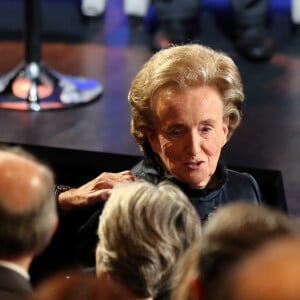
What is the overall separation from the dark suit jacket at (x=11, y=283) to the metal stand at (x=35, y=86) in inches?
112

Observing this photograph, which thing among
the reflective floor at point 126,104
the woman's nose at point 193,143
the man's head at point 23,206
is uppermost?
the man's head at point 23,206

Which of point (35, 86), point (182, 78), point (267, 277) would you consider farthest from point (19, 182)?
point (35, 86)

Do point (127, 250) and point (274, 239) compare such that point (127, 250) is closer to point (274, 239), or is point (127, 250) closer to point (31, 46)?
point (274, 239)

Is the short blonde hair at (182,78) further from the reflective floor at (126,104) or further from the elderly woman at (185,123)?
the reflective floor at (126,104)

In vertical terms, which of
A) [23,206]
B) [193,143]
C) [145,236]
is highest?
[23,206]

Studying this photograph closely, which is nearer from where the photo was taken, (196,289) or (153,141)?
(196,289)

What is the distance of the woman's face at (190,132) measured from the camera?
187 cm

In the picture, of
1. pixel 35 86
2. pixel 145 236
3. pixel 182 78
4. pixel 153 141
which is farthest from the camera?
pixel 35 86

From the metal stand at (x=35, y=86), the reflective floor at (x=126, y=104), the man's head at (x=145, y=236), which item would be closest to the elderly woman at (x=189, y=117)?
the man's head at (x=145, y=236)

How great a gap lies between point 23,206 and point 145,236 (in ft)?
0.84

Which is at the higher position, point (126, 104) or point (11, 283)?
point (11, 283)

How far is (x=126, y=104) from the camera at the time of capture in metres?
4.18

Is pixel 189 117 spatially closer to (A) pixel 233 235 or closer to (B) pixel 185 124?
(B) pixel 185 124

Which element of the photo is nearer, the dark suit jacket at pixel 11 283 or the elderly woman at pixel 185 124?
the dark suit jacket at pixel 11 283
